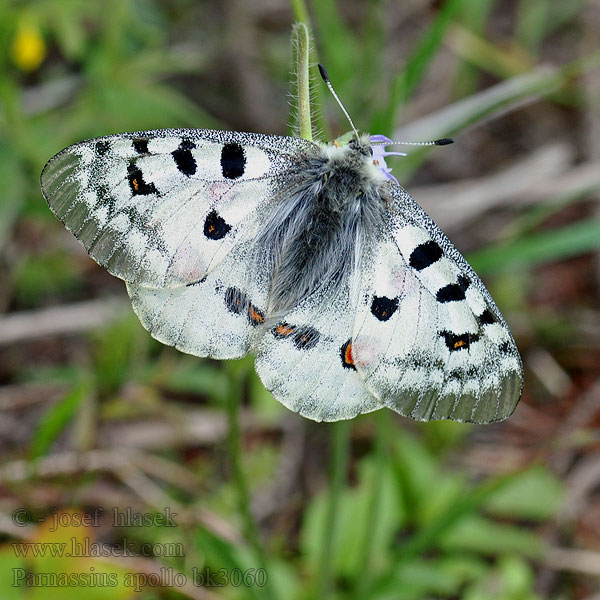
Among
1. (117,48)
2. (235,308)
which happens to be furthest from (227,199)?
(117,48)

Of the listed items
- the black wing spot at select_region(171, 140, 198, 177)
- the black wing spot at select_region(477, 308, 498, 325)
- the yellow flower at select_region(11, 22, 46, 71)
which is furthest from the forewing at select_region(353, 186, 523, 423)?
the yellow flower at select_region(11, 22, 46, 71)

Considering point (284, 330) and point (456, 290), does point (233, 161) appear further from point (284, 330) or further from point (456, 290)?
point (456, 290)

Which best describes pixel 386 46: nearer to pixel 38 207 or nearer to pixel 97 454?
pixel 38 207

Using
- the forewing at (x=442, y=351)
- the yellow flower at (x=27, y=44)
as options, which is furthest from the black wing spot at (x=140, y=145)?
the yellow flower at (x=27, y=44)

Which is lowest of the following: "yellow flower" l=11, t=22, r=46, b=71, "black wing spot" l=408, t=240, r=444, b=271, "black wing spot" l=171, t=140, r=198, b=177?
"black wing spot" l=408, t=240, r=444, b=271

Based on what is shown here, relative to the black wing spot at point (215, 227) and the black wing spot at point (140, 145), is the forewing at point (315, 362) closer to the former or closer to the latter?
the black wing spot at point (215, 227)

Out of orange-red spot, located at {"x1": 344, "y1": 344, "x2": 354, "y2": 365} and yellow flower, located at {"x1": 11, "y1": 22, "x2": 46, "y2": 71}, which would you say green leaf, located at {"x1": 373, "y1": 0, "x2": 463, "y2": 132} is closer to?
orange-red spot, located at {"x1": 344, "y1": 344, "x2": 354, "y2": 365}
